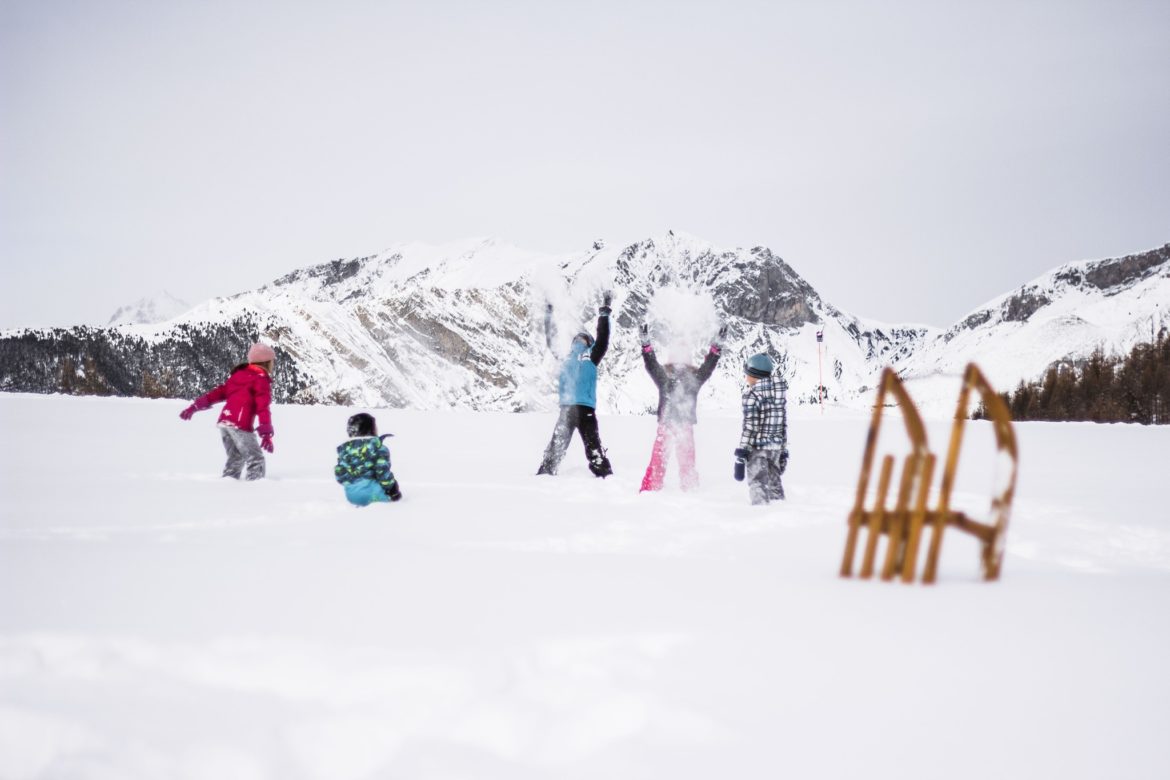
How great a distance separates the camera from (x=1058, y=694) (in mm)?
2311

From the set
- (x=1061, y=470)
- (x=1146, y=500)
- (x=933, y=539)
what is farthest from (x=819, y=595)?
(x=1061, y=470)

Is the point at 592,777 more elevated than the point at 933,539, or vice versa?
the point at 933,539

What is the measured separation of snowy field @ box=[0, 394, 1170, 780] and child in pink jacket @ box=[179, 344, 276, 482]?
277 centimetres

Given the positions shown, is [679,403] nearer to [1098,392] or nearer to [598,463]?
[598,463]

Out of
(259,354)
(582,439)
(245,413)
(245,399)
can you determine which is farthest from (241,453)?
(582,439)

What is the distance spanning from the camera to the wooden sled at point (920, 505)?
10.5 ft

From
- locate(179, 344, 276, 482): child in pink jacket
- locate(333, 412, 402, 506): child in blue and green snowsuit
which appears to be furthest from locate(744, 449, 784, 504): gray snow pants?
locate(179, 344, 276, 482): child in pink jacket

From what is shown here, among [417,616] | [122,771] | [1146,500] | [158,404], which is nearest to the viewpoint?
[122,771]

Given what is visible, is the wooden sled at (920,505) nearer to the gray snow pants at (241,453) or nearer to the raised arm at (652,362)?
the raised arm at (652,362)

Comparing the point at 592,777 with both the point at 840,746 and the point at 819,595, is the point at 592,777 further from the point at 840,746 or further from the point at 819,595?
the point at 819,595

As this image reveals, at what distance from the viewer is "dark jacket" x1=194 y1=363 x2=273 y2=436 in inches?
320

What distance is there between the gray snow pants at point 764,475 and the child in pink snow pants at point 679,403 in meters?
1.15

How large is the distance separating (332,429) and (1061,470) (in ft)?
48.6

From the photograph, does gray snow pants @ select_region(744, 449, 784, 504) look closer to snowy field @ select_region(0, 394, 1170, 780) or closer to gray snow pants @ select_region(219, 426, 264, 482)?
snowy field @ select_region(0, 394, 1170, 780)
